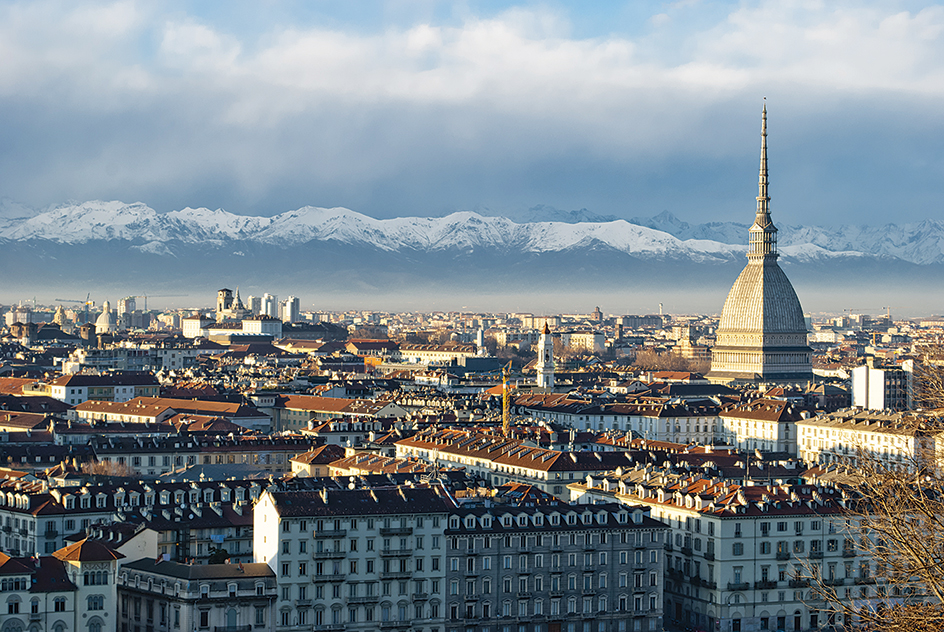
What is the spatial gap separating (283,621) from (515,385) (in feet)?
286

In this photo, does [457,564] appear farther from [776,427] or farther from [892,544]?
[776,427]

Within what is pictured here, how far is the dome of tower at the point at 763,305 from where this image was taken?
175m

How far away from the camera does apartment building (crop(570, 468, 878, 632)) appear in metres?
48.5

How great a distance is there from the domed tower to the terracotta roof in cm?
12986

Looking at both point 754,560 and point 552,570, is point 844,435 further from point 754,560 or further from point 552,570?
point 552,570

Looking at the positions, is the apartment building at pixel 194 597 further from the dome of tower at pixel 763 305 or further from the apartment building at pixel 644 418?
the dome of tower at pixel 763 305

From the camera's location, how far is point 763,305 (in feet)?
580

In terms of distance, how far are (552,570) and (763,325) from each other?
132 meters

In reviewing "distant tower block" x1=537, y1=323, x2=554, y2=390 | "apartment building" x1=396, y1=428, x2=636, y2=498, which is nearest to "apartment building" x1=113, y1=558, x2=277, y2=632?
"apartment building" x1=396, y1=428, x2=636, y2=498

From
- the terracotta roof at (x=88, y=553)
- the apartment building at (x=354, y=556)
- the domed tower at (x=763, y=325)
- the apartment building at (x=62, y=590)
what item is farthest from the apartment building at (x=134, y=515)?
the domed tower at (x=763, y=325)

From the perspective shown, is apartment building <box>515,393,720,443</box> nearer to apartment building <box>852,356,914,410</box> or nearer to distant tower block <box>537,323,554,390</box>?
apartment building <box>852,356,914,410</box>

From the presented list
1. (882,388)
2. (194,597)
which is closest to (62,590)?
(194,597)

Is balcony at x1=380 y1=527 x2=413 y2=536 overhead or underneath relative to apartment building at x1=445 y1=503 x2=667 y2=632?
overhead

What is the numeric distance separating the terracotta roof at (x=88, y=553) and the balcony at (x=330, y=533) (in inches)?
210
